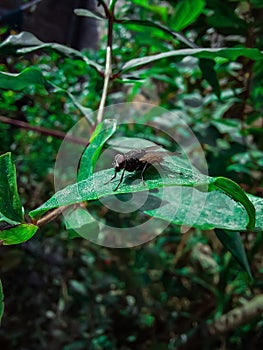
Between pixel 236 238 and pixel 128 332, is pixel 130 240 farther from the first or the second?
pixel 236 238

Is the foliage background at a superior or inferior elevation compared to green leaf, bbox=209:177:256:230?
inferior

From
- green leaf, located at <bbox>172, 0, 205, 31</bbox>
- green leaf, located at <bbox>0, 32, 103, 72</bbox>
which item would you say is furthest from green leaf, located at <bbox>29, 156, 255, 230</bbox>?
green leaf, located at <bbox>172, 0, 205, 31</bbox>

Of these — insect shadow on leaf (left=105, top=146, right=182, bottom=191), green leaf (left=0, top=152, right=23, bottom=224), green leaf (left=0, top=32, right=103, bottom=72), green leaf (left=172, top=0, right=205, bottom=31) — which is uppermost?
green leaf (left=172, top=0, right=205, bottom=31)

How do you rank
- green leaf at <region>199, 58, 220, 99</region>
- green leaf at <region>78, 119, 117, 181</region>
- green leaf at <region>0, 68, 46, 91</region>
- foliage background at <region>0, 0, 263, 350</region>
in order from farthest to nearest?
1. foliage background at <region>0, 0, 263, 350</region>
2. green leaf at <region>199, 58, 220, 99</region>
3. green leaf at <region>0, 68, 46, 91</region>
4. green leaf at <region>78, 119, 117, 181</region>

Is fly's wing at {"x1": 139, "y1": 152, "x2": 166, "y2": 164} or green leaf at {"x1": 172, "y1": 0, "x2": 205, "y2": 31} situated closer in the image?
fly's wing at {"x1": 139, "y1": 152, "x2": 166, "y2": 164}

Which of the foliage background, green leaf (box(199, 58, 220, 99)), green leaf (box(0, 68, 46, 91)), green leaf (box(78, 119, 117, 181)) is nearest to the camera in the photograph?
green leaf (box(78, 119, 117, 181))

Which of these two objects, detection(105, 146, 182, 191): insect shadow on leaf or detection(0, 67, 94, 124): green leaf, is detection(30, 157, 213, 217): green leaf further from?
detection(0, 67, 94, 124): green leaf

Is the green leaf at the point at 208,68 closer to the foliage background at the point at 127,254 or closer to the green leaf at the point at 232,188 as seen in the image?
the foliage background at the point at 127,254
